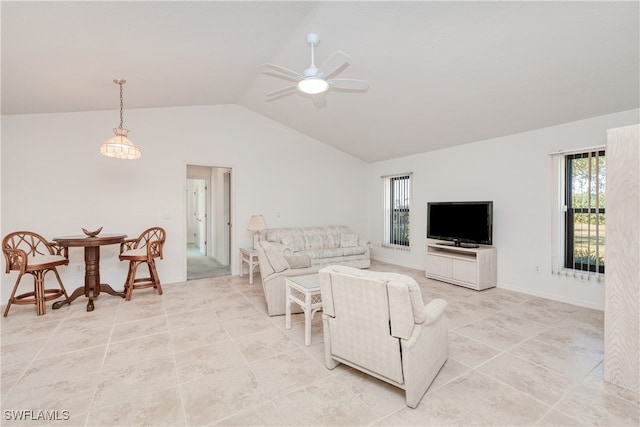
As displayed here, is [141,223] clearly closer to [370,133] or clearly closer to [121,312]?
[121,312]

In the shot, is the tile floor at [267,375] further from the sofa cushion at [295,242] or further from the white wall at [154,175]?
the sofa cushion at [295,242]

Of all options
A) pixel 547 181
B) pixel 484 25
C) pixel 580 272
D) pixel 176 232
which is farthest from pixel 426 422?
pixel 176 232

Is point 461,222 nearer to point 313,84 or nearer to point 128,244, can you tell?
point 313,84

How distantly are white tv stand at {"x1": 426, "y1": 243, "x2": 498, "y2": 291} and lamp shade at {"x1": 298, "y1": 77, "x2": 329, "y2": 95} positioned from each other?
3432mm

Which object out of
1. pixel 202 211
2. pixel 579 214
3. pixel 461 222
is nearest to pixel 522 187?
pixel 579 214

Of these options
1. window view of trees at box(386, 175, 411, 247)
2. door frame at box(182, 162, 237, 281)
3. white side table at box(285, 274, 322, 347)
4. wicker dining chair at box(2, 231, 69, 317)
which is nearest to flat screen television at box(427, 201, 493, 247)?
window view of trees at box(386, 175, 411, 247)

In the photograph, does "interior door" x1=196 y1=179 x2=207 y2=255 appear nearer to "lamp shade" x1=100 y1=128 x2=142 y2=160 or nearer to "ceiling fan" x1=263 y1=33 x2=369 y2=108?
"lamp shade" x1=100 y1=128 x2=142 y2=160

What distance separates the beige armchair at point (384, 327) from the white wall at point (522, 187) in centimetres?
292

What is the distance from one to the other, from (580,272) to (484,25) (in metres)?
3.37

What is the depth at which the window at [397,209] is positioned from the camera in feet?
20.8

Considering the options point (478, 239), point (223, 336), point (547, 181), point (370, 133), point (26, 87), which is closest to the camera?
point (223, 336)

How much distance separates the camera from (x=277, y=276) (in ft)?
11.3

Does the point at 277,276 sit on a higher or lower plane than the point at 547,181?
lower

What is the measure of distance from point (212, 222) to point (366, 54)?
5.86 metres
